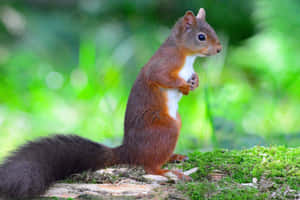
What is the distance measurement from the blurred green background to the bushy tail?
106cm

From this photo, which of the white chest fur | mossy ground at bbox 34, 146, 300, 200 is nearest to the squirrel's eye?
the white chest fur

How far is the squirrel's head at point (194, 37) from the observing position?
2.31 m

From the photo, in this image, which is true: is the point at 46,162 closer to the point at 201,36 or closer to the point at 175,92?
the point at 175,92

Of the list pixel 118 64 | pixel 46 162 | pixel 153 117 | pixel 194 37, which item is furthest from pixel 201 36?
pixel 118 64

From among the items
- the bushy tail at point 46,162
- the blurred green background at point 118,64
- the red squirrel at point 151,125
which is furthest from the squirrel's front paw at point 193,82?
the blurred green background at point 118,64

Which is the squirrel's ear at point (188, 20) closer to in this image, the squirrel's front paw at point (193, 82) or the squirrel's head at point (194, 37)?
the squirrel's head at point (194, 37)

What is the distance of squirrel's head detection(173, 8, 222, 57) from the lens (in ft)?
7.59

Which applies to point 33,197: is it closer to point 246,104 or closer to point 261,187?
point 261,187

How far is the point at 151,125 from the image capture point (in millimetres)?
2178

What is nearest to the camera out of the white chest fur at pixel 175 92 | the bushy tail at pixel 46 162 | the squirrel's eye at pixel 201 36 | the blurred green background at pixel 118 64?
the bushy tail at pixel 46 162

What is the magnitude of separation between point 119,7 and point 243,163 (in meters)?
3.79

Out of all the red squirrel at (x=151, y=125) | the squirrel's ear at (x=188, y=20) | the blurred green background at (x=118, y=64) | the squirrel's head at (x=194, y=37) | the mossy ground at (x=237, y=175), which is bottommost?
the mossy ground at (x=237, y=175)

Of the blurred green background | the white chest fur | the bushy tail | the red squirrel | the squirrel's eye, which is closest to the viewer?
the bushy tail

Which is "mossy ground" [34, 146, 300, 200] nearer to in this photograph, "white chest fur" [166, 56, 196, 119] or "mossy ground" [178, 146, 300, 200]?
"mossy ground" [178, 146, 300, 200]
